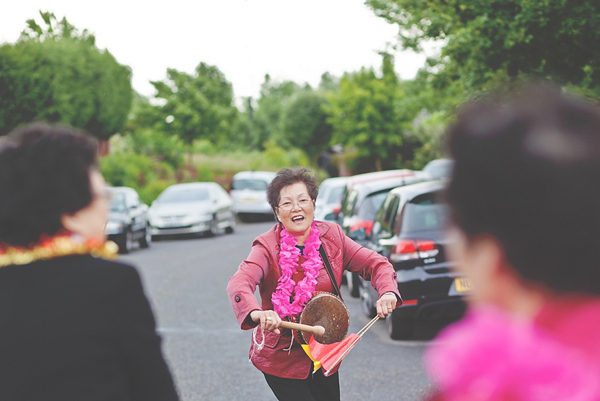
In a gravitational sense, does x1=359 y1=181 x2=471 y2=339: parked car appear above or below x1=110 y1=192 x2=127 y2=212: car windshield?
above

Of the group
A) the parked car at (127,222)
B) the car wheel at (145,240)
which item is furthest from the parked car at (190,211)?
the car wheel at (145,240)

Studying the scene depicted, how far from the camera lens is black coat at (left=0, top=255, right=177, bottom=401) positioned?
1.94 metres

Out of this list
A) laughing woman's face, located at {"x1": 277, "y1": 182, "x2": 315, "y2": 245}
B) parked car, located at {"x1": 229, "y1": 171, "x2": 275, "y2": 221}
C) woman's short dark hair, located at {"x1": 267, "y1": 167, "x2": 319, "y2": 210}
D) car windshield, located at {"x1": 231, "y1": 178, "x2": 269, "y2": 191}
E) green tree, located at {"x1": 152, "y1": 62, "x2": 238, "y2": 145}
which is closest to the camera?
laughing woman's face, located at {"x1": 277, "y1": 182, "x2": 315, "y2": 245}

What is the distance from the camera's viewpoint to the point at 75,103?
30734mm

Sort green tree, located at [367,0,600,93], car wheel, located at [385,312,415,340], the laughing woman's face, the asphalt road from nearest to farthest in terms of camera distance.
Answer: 1. the laughing woman's face
2. the asphalt road
3. car wheel, located at [385,312,415,340]
4. green tree, located at [367,0,600,93]

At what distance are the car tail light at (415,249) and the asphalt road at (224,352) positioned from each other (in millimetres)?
971

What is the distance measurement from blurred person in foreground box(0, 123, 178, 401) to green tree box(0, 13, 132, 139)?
17064 millimetres

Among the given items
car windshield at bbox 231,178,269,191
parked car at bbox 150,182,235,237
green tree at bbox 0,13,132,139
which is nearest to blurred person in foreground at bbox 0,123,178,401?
green tree at bbox 0,13,132,139

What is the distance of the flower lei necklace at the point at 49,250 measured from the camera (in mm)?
1988

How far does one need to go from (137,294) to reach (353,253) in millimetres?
2085

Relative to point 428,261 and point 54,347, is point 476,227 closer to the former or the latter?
point 54,347

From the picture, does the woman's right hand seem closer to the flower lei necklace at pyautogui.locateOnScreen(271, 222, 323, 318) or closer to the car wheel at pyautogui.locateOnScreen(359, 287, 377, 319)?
the flower lei necklace at pyautogui.locateOnScreen(271, 222, 323, 318)

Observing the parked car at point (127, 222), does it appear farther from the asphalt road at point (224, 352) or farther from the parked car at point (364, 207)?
the parked car at point (364, 207)

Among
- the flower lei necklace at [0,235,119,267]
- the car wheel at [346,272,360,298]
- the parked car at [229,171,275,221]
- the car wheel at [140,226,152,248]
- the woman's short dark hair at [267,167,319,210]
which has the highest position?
the flower lei necklace at [0,235,119,267]
